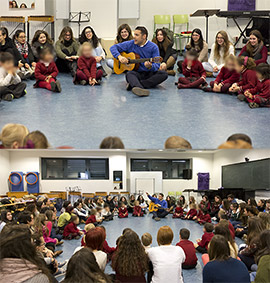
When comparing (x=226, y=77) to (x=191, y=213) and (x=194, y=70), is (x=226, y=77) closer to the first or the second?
(x=194, y=70)

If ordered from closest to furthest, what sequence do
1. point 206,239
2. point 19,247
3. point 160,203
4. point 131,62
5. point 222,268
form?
point 131,62 < point 19,247 < point 222,268 < point 160,203 < point 206,239

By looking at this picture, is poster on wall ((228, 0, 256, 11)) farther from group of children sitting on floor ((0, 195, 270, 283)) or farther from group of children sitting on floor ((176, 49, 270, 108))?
group of children sitting on floor ((0, 195, 270, 283))

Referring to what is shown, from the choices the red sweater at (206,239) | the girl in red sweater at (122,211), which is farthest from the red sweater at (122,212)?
the red sweater at (206,239)

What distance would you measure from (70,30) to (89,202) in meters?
1.04

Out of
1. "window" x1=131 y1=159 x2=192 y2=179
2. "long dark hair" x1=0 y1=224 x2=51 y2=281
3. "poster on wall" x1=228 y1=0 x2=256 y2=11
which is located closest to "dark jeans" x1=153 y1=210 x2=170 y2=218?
"window" x1=131 y1=159 x2=192 y2=179

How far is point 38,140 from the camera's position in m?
1.42

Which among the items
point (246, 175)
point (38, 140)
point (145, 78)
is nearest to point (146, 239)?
point (246, 175)

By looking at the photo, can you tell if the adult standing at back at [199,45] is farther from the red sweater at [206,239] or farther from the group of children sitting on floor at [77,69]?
the red sweater at [206,239]

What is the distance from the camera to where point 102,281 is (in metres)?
1.91

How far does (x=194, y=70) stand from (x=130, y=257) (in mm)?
1144

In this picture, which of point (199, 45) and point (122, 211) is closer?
point (199, 45)

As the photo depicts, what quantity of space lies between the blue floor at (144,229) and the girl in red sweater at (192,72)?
987 millimetres

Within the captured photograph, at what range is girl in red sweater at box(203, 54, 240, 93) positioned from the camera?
1.61m

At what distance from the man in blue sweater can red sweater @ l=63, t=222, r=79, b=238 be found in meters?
1.20
